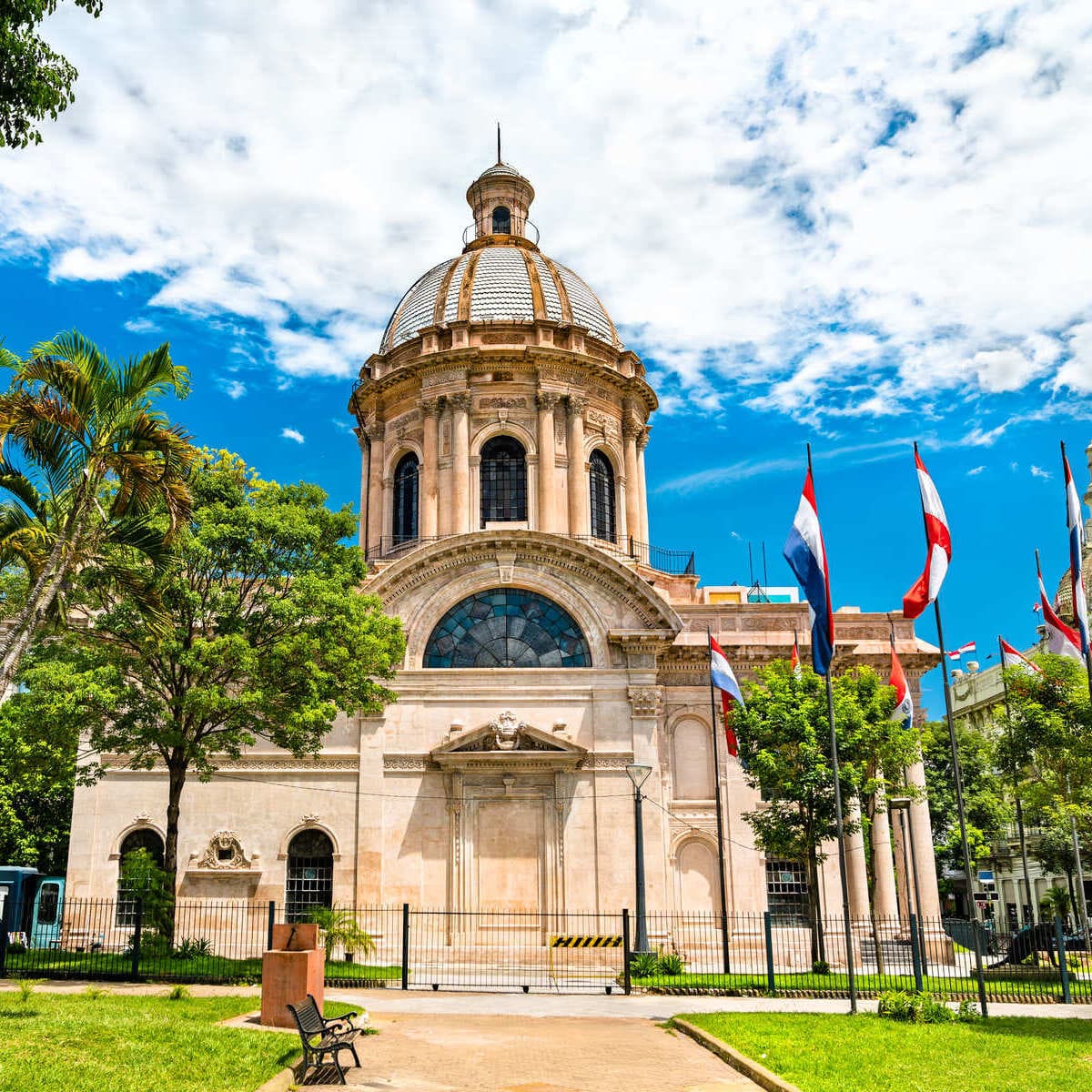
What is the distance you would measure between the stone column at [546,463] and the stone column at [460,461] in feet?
9.07

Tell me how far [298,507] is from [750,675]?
17.0 meters

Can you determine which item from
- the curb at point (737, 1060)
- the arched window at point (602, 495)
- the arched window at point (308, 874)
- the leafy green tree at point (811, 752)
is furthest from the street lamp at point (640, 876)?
the arched window at point (602, 495)

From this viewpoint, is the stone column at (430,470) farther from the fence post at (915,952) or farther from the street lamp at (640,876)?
the fence post at (915,952)

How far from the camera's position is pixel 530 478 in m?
42.4

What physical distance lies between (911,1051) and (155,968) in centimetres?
1718

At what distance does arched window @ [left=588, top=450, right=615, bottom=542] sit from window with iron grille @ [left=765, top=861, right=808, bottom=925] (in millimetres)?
14271

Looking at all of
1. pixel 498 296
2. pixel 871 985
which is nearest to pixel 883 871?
pixel 871 985

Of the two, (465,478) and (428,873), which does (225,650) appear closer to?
(428,873)

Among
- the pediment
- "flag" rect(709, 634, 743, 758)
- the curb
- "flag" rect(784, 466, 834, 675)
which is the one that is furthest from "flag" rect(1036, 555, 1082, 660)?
the pediment

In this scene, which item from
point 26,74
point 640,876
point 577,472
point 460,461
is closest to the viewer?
point 26,74

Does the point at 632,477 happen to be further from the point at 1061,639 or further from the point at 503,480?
the point at 1061,639

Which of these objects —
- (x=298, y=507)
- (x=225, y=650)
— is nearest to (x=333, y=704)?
(x=225, y=650)

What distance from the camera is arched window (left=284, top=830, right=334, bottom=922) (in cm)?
3459

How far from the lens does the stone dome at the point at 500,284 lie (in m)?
45.5
